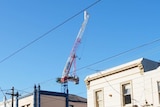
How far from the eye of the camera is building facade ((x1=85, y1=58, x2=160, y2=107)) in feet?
98.7

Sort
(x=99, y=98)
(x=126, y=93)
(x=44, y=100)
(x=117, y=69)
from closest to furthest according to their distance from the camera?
(x=126, y=93)
(x=117, y=69)
(x=99, y=98)
(x=44, y=100)

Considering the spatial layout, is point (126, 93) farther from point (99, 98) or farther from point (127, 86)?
point (99, 98)

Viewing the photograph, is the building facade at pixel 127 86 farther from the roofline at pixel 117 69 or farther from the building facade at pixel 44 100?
the building facade at pixel 44 100

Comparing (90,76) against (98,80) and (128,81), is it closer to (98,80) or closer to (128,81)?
(98,80)

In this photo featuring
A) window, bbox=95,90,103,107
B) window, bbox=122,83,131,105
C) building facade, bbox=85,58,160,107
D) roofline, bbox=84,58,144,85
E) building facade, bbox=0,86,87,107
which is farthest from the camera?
building facade, bbox=0,86,87,107

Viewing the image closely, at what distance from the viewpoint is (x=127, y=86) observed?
32562 millimetres

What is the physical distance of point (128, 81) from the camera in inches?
1267

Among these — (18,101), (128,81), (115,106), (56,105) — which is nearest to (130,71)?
(128,81)

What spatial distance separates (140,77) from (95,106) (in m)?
6.15

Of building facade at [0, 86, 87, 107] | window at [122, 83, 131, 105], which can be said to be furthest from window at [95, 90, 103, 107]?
building facade at [0, 86, 87, 107]

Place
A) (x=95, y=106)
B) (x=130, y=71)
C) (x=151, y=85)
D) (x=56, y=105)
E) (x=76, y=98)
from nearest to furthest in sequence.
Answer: (x=151, y=85) → (x=130, y=71) → (x=95, y=106) → (x=56, y=105) → (x=76, y=98)

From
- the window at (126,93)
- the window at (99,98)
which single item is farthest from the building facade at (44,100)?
the window at (126,93)

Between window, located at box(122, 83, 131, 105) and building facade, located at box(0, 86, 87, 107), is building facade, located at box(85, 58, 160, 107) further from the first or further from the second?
building facade, located at box(0, 86, 87, 107)

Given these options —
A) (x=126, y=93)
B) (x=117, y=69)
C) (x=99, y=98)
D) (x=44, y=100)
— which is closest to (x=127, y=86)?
(x=126, y=93)
